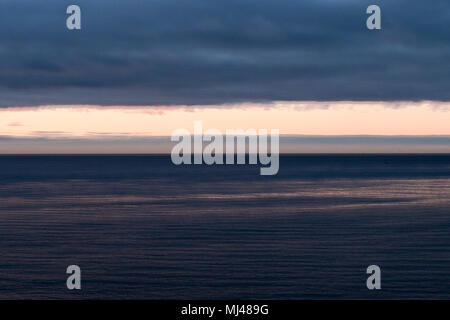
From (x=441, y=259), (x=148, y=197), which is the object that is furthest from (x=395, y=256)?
(x=148, y=197)

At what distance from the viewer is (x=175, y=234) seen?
41.3m

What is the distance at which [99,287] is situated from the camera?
27.0 metres

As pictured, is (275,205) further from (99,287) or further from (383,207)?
(99,287)

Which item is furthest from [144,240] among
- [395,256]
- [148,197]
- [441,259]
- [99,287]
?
[148,197]

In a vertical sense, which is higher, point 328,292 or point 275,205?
point 275,205

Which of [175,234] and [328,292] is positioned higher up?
[175,234]

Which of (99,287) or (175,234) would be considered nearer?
(99,287)

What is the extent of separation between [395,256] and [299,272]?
7.18 metres

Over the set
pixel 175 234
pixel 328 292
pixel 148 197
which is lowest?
pixel 328 292
